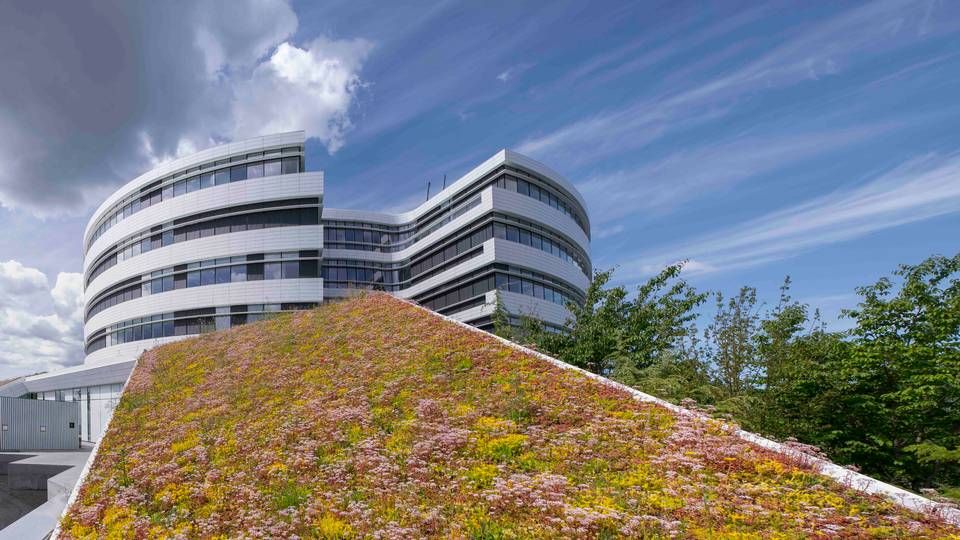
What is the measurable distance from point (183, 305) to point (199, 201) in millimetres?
9711

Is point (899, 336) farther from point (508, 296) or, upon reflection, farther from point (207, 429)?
point (508, 296)

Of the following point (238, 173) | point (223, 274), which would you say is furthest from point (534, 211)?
point (223, 274)

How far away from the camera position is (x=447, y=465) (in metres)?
10.1

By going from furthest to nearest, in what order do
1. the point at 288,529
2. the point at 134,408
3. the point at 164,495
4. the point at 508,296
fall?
1. the point at 508,296
2. the point at 134,408
3. the point at 164,495
4. the point at 288,529

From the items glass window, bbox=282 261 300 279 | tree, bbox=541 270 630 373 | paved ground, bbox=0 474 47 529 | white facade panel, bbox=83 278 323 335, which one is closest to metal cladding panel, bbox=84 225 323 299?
glass window, bbox=282 261 300 279

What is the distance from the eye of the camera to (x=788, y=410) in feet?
57.5

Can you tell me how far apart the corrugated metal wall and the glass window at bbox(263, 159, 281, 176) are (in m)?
23.8

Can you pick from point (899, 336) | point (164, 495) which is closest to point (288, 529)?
point (164, 495)

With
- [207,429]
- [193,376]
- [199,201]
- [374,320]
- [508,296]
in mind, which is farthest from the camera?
[199,201]

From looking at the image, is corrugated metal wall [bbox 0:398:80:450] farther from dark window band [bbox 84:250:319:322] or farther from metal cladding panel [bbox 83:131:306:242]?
metal cladding panel [bbox 83:131:306:242]

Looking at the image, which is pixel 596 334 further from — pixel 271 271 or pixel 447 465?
pixel 271 271

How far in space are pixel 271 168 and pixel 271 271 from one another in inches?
377

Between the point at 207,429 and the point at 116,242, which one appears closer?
the point at 207,429

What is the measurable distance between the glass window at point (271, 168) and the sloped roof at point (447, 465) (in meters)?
33.0
